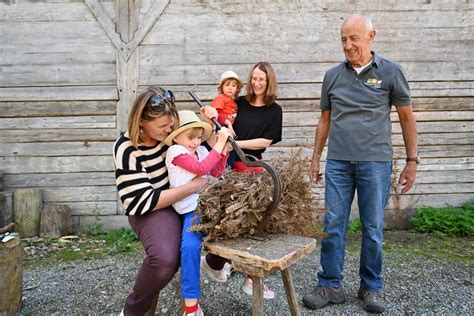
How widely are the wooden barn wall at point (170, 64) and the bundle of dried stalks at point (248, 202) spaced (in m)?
2.47

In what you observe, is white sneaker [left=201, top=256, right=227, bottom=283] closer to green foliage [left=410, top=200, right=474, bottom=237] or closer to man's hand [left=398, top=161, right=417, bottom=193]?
man's hand [left=398, top=161, right=417, bottom=193]

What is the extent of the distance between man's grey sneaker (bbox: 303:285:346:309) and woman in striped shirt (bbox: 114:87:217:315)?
1.25 metres

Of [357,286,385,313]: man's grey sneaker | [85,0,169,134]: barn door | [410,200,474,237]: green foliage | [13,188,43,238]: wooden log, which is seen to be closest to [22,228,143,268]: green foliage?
[13,188,43,238]: wooden log

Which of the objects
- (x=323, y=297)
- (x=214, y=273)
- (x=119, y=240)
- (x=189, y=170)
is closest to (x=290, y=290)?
(x=214, y=273)

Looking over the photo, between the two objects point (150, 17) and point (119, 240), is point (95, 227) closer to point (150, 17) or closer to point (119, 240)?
point (119, 240)

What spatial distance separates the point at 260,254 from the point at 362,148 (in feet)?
4.15

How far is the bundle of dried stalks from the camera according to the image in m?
2.00

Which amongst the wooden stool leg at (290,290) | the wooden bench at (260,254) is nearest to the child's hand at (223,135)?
the wooden bench at (260,254)

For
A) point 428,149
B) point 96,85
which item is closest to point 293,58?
point 428,149

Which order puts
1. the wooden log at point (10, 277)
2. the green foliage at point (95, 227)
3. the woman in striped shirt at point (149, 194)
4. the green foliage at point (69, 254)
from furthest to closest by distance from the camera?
the green foliage at point (95, 227)
the green foliage at point (69, 254)
the wooden log at point (10, 277)
the woman in striped shirt at point (149, 194)

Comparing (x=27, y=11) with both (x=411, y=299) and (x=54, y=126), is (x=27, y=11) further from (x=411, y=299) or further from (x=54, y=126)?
(x=411, y=299)

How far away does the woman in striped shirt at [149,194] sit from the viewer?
7.05 feet

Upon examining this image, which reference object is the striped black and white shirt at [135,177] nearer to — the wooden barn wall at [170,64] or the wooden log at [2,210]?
the wooden barn wall at [170,64]

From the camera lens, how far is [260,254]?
1951 millimetres
